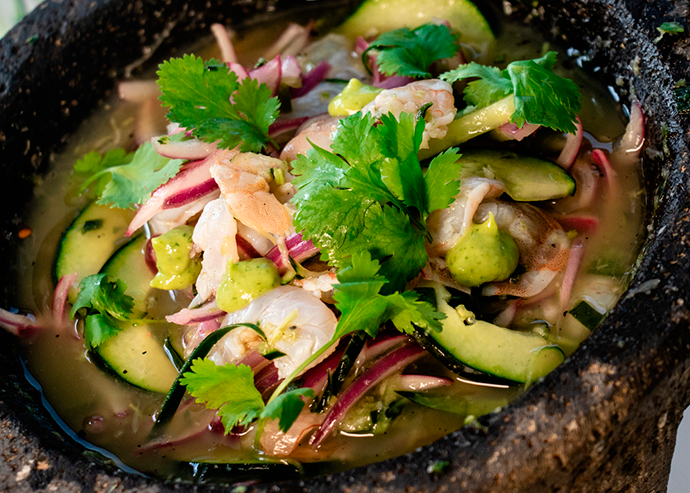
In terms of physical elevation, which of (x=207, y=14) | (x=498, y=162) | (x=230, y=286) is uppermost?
(x=207, y=14)

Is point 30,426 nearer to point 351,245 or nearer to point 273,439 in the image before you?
point 273,439

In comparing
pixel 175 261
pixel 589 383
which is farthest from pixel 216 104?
pixel 589 383

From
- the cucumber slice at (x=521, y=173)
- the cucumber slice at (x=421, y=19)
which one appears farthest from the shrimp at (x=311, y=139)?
the cucumber slice at (x=421, y=19)

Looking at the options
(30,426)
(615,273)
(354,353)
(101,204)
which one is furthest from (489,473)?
(101,204)

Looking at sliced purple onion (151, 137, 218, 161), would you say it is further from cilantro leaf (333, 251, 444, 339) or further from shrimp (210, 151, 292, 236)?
cilantro leaf (333, 251, 444, 339)

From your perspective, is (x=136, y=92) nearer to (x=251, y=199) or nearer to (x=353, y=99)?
(x=353, y=99)

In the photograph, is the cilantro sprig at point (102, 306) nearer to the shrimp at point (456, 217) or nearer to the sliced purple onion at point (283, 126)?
the sliced purple onion at point (283, 126)

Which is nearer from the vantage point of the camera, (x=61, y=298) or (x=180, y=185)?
(x=180, y=185)
